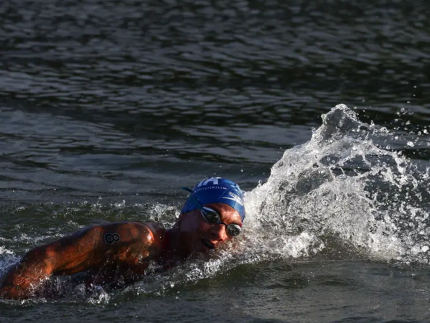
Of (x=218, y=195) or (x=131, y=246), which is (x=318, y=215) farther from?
(x=131, y=246)

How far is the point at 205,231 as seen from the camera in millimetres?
7227

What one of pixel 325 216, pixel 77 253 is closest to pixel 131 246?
pixel 77 253

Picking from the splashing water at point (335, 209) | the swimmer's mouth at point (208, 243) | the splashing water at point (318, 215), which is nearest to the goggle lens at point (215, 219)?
the swimmer's mouth at point (208, 243)

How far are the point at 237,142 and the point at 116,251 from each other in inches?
231

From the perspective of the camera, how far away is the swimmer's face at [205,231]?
7.23m

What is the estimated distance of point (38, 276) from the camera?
673 centimetres

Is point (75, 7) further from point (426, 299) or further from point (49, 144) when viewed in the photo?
point (426, 299)

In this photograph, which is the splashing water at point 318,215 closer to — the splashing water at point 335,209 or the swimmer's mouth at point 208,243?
the splashing water at point 335,209

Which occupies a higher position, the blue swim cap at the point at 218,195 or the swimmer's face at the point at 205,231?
the blue swim cap at the point at 218,195

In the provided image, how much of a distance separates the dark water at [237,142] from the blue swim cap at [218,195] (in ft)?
1.68

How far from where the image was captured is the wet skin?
6773mm

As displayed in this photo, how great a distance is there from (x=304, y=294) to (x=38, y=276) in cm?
206

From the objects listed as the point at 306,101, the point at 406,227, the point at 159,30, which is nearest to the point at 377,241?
the point at 406,227

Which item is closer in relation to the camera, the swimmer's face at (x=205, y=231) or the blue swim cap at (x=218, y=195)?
the swimmer's face at (x=205, y=231)
